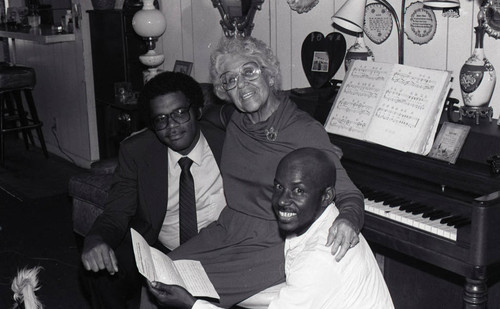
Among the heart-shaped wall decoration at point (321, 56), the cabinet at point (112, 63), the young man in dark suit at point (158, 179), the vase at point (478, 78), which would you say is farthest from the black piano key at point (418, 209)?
the cabinet at point (112, 63)

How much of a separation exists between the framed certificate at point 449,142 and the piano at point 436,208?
0.03m

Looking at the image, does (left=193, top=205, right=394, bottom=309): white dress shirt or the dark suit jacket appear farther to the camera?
the dark suit jacket

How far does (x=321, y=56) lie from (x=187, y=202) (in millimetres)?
1137

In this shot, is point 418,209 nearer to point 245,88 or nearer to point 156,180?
point 245,88

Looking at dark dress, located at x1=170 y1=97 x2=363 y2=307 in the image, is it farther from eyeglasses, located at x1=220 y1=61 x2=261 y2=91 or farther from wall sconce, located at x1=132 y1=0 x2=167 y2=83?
wall sconce, located at x1=132 y1=0 x2=167 y2=83

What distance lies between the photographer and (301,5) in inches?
138

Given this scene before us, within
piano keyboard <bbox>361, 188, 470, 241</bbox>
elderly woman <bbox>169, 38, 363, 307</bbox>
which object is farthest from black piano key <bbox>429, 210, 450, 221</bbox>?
elderly woman <bbox>169, 38, 363, 307</bbox>

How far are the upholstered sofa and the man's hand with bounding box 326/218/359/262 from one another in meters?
1.28

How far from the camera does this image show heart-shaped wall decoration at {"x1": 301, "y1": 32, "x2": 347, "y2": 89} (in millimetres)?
3199

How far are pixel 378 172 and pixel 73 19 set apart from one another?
11.6 feet

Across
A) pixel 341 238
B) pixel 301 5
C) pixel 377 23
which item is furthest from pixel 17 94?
pixel 341 238

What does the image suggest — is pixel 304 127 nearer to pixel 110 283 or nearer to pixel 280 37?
pixel 110 283

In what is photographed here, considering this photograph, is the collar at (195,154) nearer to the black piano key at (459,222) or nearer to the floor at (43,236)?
the black piano key at (459,222)

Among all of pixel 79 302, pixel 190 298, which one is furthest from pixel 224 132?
pixel 79 302
